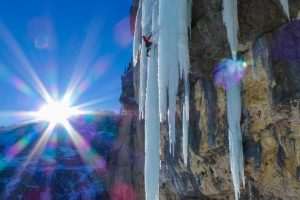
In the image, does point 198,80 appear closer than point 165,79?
No

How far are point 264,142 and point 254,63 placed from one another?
1.46 meters

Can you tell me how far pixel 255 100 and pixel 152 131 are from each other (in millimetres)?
1950

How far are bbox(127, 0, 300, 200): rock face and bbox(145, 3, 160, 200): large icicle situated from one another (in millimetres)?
832

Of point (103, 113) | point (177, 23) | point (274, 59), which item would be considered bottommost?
point (274, 59)

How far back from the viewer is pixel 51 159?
44656mm

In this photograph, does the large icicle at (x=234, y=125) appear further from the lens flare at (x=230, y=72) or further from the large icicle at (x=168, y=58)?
the large icicle at (x=168, y=58)

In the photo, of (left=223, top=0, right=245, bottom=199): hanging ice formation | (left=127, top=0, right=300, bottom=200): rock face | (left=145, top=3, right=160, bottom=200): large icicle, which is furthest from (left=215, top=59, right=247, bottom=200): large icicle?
(left=145, top=3, right=160, bottom=200): large icicle

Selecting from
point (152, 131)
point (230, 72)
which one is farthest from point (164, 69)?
point (230, 72)

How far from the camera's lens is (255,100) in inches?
255

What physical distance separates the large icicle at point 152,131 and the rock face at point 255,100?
0.83 meters

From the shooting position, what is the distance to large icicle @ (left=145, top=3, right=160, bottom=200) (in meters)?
→ 6.11

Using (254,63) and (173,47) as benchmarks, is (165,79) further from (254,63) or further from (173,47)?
(254,63)

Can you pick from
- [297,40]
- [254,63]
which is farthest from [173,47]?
[297,40]

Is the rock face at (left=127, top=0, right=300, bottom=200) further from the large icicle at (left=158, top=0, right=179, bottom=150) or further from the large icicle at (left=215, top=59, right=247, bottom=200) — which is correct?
the large icicle at (left=158, top=0, right=179, bottom=150)
